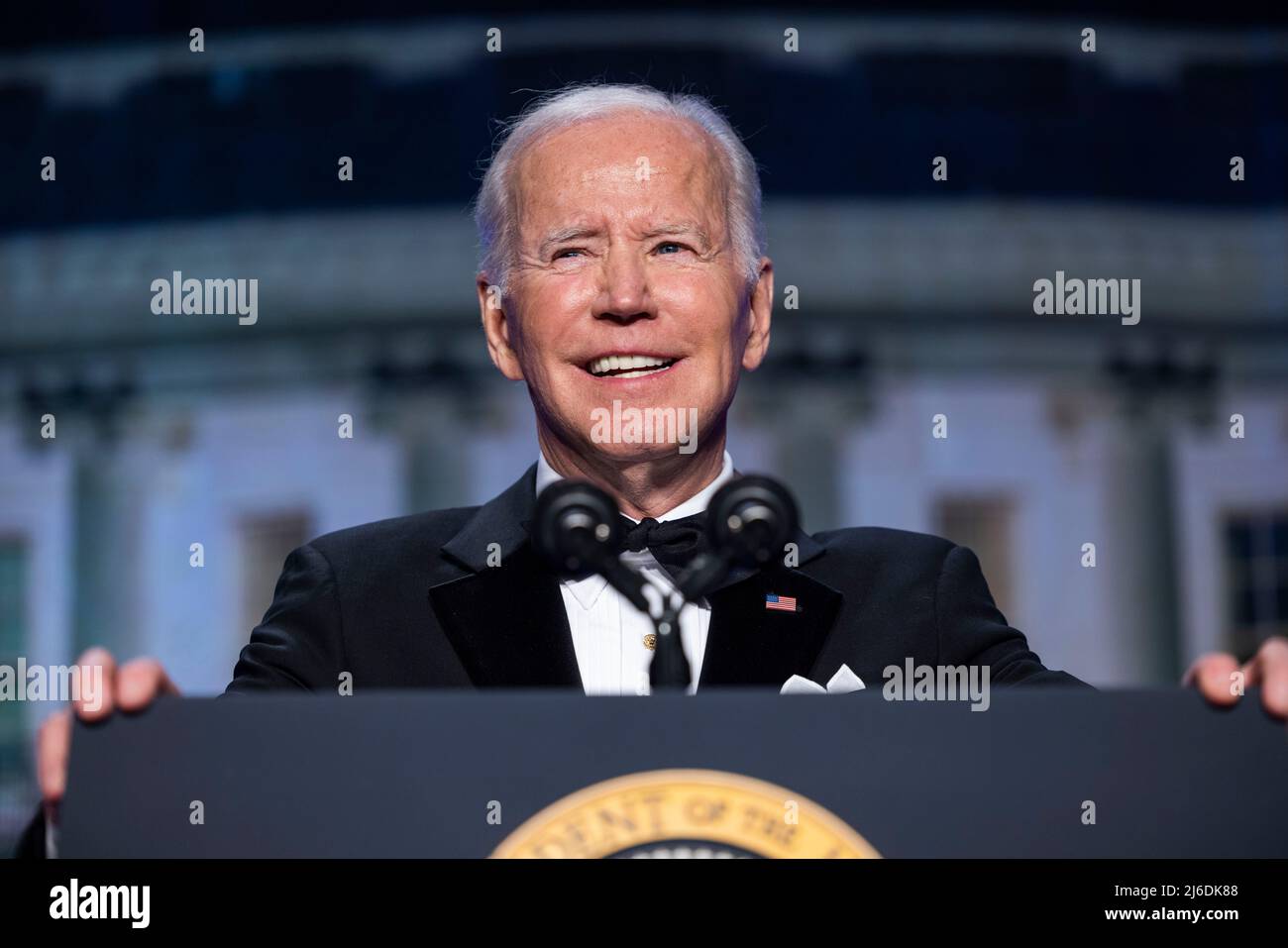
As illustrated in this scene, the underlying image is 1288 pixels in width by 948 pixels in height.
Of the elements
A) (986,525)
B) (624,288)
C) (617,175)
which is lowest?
(986,525)

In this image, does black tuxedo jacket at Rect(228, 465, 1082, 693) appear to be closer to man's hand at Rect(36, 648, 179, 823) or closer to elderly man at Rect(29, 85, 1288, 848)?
elderly man at Rect(29, 85, 1288, 848)

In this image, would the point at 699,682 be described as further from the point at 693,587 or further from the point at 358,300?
the point at 358,300

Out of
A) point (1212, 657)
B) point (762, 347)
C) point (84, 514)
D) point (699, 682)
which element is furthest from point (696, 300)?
point (84, 514)

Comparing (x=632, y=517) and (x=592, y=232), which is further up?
(x=592, y=232)

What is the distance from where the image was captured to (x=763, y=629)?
82.7 inches

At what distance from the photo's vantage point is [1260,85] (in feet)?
41.3

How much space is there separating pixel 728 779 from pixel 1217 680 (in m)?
0.46

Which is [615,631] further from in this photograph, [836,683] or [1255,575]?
[1255,575]

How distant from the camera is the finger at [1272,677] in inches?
62.0

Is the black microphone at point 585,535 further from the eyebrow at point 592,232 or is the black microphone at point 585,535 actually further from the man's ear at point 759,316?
the man's ear at point 759,316

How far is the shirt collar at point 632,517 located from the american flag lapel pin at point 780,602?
17cm

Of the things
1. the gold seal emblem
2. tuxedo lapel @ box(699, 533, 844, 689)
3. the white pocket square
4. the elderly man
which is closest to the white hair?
the elderly man

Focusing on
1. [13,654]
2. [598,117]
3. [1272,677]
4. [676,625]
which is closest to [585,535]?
[676,625]

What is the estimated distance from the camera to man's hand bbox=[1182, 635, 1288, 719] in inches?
61.7
